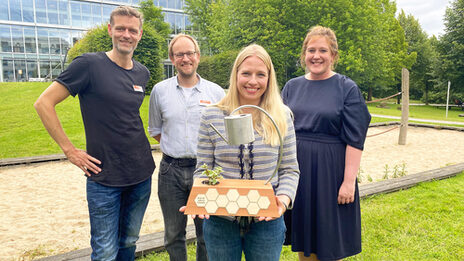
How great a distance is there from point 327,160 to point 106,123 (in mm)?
1696

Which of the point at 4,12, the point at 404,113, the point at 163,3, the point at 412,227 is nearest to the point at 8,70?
the point at 4,12

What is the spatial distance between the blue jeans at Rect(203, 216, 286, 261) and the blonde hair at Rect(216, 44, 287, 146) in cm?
47

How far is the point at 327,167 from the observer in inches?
95.2

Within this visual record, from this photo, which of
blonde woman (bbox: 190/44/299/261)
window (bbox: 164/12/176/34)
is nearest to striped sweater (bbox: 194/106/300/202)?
blonde woman (bbox: 190/44/299/261)

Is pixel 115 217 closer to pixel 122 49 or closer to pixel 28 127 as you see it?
pixel 122 49

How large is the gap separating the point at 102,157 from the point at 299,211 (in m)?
1.58

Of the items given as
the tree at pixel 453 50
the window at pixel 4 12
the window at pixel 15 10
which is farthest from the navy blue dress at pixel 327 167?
the window at pixel 4 12

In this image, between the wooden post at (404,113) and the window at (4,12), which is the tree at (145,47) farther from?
the window at (4,12)

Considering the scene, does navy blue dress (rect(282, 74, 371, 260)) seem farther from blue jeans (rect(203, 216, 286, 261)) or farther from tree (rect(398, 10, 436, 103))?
tree (rect(398, 10, 436, 103))

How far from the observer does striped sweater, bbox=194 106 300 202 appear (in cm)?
168

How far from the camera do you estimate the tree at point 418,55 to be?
33.8 meters

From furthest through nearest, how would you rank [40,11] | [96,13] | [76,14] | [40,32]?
[96,13] → [76,14] → [40,32] → [40,11]

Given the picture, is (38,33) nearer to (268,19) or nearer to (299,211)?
(268,19)

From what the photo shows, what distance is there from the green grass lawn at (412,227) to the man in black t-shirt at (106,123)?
1.10 m
